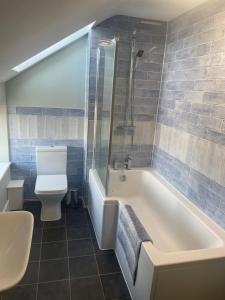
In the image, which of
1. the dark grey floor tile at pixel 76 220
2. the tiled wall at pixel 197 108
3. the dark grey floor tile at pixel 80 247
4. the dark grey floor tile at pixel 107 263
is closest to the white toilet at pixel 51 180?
the dark grey floor tile at pixel 76 220

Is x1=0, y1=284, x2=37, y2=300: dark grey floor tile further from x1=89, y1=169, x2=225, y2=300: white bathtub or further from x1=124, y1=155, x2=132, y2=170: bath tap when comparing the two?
x1=124, y1=155, x2=132, y2=170: bath tap

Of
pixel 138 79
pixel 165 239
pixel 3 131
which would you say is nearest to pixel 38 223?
pixel 3 131

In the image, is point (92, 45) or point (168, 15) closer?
point (168, 15)

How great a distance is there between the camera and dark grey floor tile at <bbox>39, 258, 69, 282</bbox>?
2.01 meters

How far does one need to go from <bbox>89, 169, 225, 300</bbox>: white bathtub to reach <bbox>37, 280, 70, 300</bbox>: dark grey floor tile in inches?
19.9

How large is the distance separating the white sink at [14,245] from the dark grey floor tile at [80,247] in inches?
45.1

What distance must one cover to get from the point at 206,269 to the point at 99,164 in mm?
1562

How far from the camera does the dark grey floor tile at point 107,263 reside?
2127mm

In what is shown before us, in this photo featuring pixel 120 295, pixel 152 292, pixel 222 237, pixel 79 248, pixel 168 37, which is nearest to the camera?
pixel 152 292

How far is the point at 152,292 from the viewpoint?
1.47m

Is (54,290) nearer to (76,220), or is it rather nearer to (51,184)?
(76,220)

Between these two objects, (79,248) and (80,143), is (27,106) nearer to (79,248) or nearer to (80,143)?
(80,143)

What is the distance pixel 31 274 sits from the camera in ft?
6.69

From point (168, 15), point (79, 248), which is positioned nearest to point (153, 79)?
point (168, 15)
